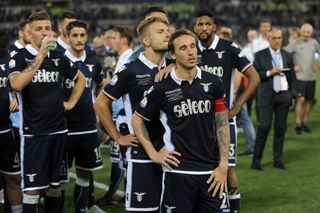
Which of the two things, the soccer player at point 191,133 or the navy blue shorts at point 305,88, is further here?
the navy blue shorts at point 305,88

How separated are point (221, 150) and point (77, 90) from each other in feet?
8.04

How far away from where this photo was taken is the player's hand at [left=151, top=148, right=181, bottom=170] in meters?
5.91

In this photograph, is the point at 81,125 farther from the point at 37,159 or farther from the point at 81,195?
the point at 37,159

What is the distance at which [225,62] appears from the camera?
25.5ft

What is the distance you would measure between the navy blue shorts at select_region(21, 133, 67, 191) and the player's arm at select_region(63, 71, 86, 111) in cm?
40

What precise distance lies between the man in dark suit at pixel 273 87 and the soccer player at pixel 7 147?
15.4 feet

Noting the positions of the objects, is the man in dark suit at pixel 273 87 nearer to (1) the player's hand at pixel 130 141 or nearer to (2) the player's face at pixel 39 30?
(2) the player's face at pixel 39 30

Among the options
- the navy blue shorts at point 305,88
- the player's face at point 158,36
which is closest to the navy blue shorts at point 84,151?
the player's face at point 158,36

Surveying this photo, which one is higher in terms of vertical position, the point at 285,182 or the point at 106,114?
the point at 106,114

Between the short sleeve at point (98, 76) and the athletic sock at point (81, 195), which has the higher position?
the short sleeve at point (98, 76)

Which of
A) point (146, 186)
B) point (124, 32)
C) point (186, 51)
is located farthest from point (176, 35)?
point (124, 32)

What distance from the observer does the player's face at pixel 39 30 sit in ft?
24.4

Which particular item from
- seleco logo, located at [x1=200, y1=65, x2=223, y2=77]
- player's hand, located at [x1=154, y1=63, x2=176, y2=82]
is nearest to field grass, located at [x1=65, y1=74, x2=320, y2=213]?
seleco logo, located at [x1=200, y1=65, x2=223, y2=77]

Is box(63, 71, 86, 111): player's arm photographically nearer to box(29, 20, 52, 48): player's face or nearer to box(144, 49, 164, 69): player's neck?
box(29, 20, 52, 48): player's face
